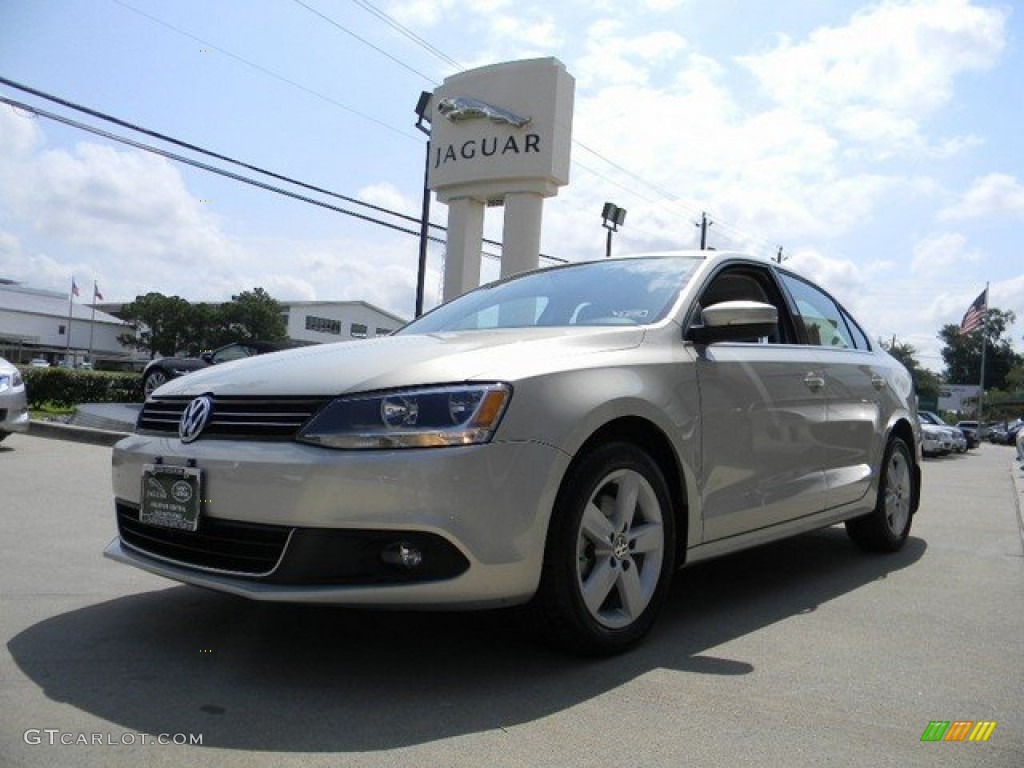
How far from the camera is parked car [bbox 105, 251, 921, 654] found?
2639 mm

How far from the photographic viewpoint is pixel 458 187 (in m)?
18.2

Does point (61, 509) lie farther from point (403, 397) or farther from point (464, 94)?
point (464, 94)

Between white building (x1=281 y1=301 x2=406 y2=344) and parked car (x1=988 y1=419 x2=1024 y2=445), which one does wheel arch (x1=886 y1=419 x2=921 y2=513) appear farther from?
white building (x1=281 y1=301 x2=406 y2=344)

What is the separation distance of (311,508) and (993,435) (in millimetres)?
66706

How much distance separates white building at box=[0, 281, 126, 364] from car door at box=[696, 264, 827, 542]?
3366 inches

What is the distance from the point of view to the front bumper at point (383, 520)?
2609mm

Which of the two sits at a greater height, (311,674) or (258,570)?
(258,570)

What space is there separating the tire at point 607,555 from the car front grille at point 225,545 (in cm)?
85

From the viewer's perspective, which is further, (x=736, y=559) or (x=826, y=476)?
(x=736, y=559)

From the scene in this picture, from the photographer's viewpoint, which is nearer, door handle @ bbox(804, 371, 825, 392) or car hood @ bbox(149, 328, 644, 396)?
car hood @ bbox(149, 328, 644, 396)

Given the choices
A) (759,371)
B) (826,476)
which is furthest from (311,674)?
(826,476)

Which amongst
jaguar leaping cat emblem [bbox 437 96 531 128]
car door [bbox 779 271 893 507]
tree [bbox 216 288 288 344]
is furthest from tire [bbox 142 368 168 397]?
tree [bbox 216 288 288 344]

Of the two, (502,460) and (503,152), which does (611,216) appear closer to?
(503,152)

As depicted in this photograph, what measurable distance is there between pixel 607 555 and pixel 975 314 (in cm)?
4041
